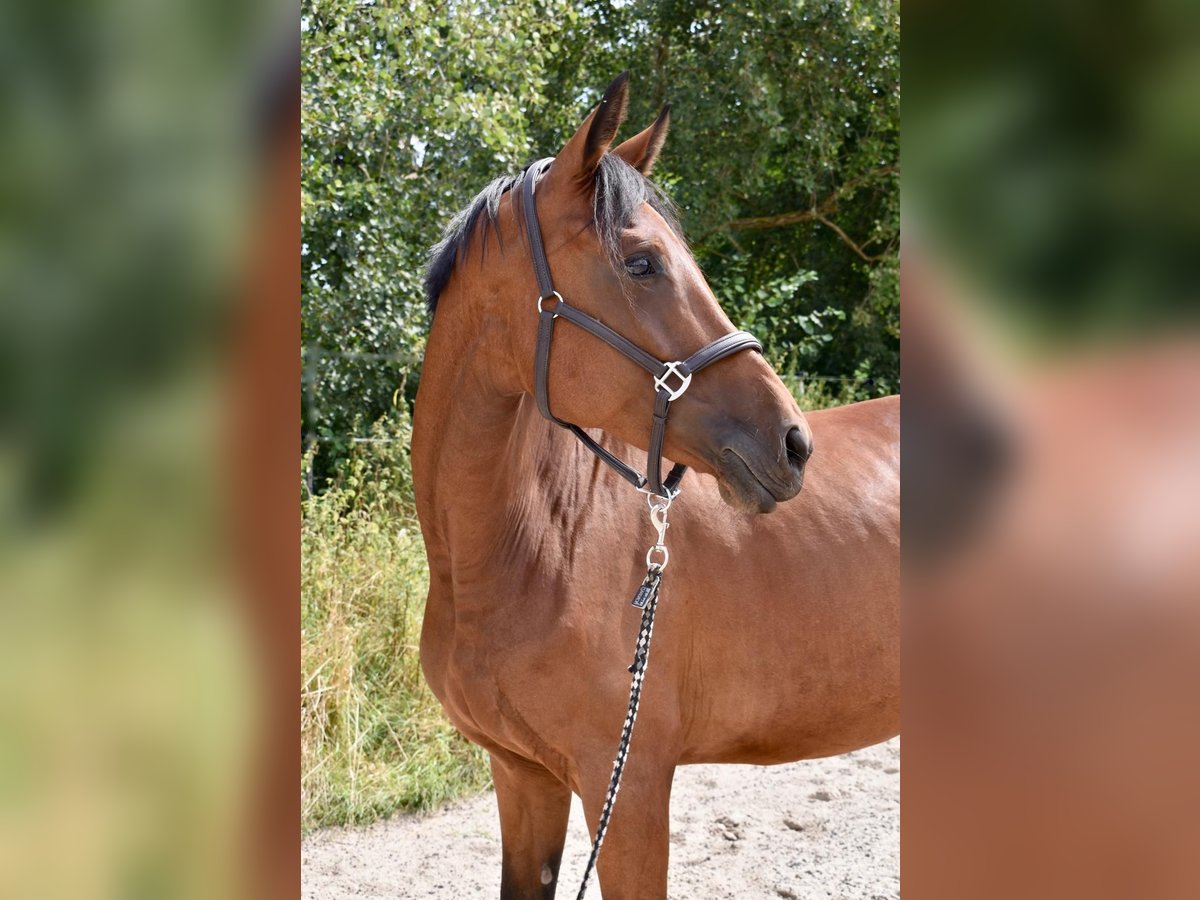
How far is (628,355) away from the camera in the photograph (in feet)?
7.29

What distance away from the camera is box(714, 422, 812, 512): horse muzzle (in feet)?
6.90

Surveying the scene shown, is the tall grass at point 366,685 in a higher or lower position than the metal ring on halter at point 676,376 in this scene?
lower

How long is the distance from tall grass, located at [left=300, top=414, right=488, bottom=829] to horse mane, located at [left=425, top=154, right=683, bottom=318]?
2.43 meters

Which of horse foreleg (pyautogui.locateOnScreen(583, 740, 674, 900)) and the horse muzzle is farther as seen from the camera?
horse foreleg (pyautogui.locateOnScreen(583, 740, 674, 900))

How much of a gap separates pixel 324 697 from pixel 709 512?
2779 mm

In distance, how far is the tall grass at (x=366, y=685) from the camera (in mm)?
4828

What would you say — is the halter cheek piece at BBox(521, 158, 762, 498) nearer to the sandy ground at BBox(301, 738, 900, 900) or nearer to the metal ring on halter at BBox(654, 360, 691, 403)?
the metal ring on halter at BBox(654, 360, 691, 403)
